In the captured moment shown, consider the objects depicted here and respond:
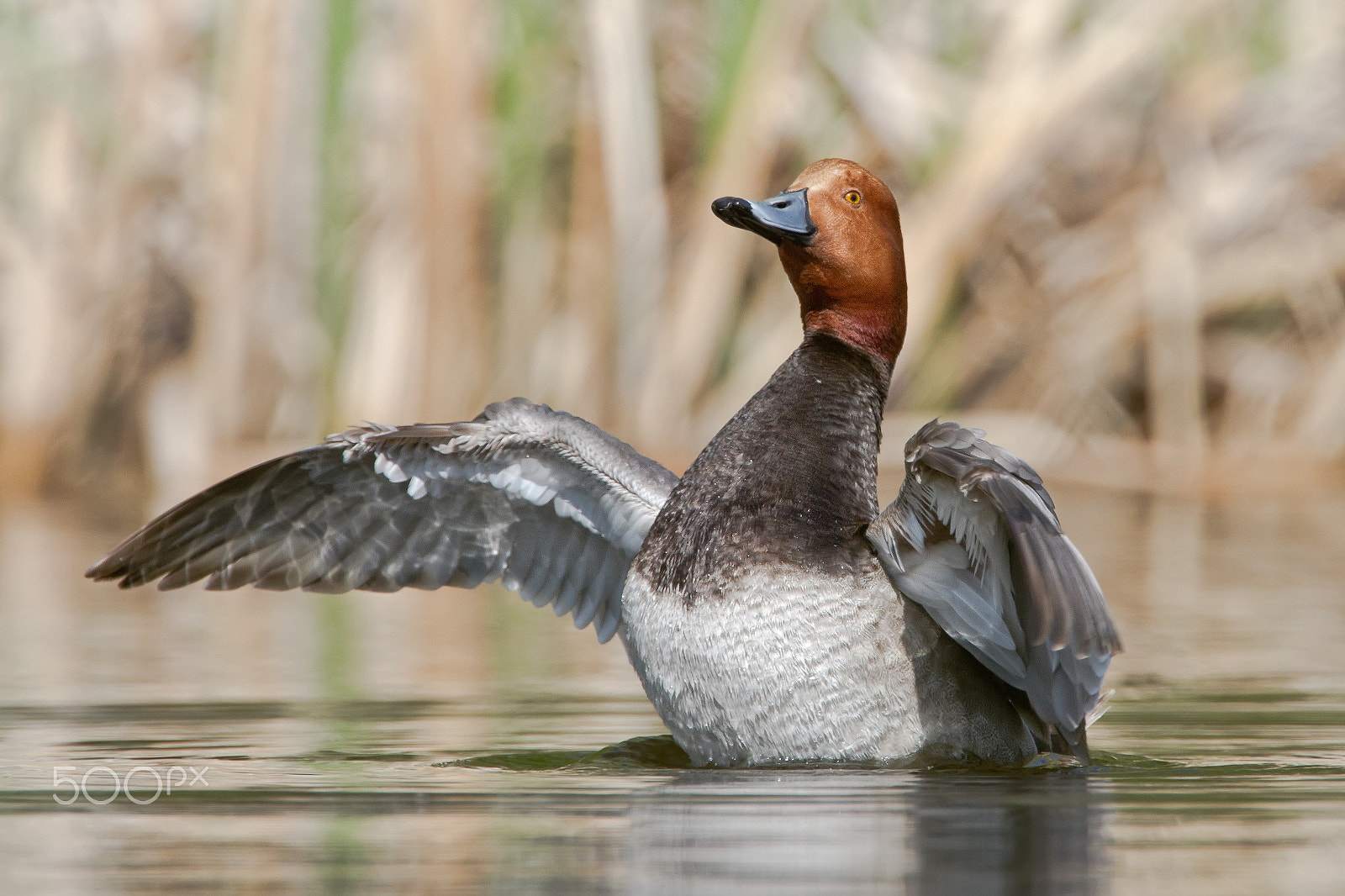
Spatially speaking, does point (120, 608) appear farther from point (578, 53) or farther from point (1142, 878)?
point (1142, 878)

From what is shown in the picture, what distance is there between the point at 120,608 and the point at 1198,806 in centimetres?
489

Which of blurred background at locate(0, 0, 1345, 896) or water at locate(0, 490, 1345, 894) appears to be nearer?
water at locate(0, 490, 1345, 894)

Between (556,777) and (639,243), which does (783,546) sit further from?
(639,243)

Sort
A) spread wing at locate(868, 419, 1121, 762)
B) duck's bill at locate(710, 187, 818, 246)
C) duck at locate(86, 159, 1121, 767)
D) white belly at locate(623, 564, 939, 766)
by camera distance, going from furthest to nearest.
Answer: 1. duck's bill at locate(710, 187, 818, 246)
2. white belly at locate(623, 564, 939, 766)
3. duck at locate(86, 159, 1121, 767)
4. spread wing at locate(868, 419, 1121, 762)

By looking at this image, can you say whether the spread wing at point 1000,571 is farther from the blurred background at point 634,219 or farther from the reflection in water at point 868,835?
the blurred background at point 634,219

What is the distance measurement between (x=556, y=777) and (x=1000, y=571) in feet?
3.10

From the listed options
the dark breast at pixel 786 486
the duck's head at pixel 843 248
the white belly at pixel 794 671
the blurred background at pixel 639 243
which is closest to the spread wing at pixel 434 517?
Result: the dark breast at pixel 786 486

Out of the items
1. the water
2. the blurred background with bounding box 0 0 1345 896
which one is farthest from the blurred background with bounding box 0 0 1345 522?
the water

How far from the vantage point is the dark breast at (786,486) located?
398cm

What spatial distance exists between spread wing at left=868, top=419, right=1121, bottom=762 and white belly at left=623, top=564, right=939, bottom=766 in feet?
→ 0.38

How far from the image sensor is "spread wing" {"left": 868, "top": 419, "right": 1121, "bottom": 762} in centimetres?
329

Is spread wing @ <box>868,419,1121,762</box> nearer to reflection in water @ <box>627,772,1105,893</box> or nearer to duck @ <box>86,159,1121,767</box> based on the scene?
duck @ <box>86,159,1121,767</box>

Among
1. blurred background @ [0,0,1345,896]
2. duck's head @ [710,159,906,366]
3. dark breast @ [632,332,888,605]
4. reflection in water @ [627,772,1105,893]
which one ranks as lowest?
reflection in water @ [627,772,1105,893]

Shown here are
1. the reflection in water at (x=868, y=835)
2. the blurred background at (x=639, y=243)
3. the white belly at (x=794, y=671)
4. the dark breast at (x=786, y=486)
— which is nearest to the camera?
the reflection in water at (x=868, y=835)
